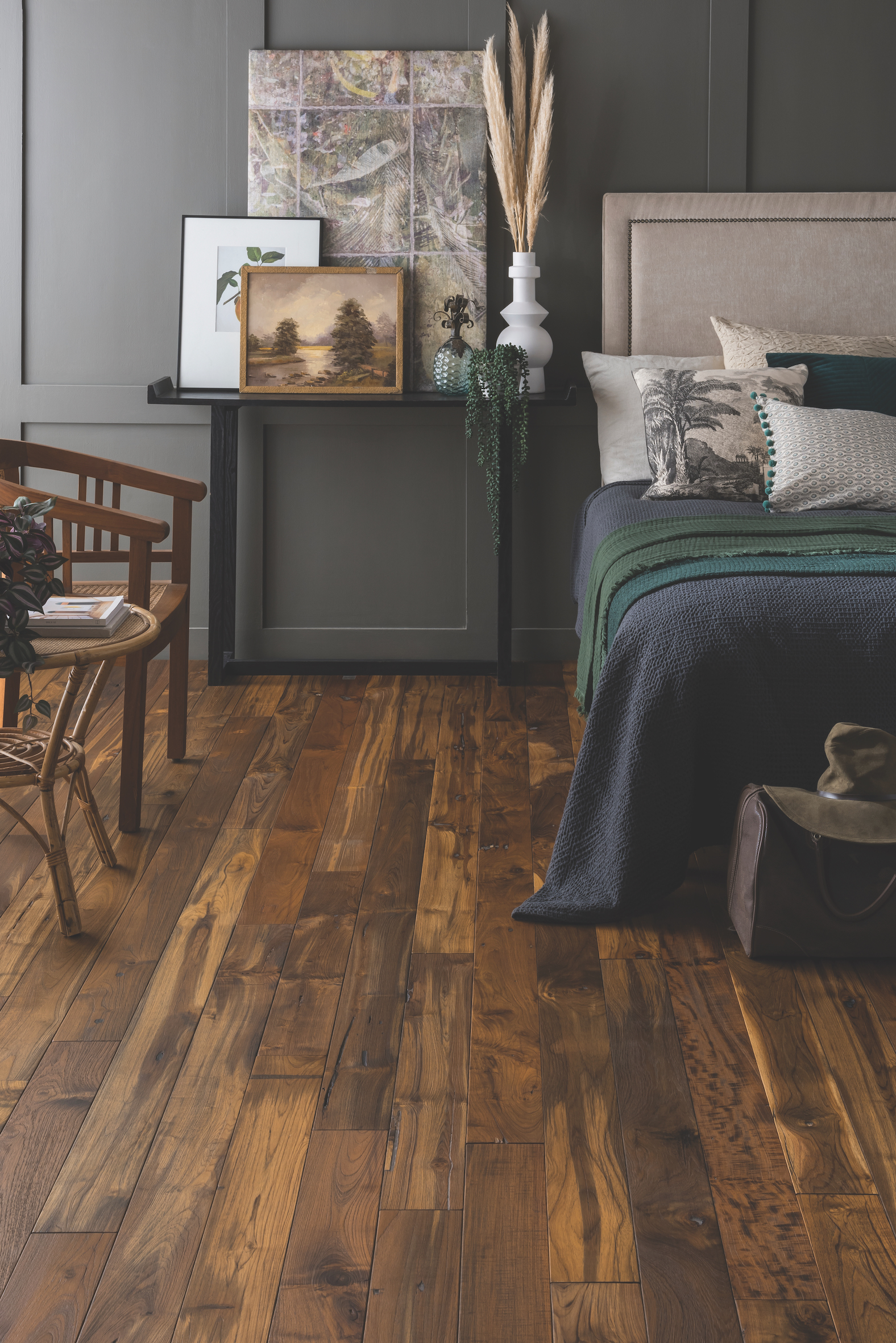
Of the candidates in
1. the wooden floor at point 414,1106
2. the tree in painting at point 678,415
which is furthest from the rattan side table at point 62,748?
the tree in painting at point 678,415

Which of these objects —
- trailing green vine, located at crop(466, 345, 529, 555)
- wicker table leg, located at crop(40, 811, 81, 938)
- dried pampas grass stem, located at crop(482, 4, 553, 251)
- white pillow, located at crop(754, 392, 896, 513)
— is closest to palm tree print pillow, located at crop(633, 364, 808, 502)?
white pillow, located at crop(754, 392, 896, 513)

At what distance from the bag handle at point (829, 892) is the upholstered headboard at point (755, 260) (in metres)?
2.37

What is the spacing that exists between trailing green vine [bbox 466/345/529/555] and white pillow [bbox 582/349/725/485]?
264mm

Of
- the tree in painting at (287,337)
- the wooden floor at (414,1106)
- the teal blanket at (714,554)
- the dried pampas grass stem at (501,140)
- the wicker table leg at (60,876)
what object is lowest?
the wooden floor at (414,1106)

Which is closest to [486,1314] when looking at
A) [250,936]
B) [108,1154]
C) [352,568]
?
[108,1154]

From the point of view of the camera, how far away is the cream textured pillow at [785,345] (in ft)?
12.2

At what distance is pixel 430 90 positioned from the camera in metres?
4.04

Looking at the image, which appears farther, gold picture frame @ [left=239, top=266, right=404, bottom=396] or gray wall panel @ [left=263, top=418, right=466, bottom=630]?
gray wall panel @ [left=263, top=418, right=466, bottom=630]

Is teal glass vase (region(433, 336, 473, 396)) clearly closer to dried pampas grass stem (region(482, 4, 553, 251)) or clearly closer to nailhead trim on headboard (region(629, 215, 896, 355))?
dried pampas grass stem (region(482, 4, 553, 251))

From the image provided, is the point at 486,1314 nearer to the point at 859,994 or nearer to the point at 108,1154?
the point at 108,1154

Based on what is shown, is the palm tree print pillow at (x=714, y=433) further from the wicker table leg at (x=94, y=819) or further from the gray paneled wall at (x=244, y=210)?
the wicker table leg at (x=94, y=819)

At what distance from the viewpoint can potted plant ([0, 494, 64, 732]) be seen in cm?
213

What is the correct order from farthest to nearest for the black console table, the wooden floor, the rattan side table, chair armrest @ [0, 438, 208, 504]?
the black console table
chair armrest @ [0, 438, 208, 504]
the rattan side table
the wooden floor

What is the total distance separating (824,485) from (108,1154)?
239 centimetres
